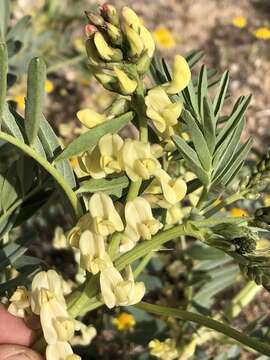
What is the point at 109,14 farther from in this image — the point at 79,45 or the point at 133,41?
the point at 79,45

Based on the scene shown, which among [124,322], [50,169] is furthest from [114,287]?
[124,322]

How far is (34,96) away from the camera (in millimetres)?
821

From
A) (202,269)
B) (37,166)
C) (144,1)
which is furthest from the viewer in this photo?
(144,1)

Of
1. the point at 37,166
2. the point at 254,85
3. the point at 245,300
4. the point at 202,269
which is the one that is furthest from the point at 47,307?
the point at 254,85

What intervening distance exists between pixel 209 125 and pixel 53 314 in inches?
12.3

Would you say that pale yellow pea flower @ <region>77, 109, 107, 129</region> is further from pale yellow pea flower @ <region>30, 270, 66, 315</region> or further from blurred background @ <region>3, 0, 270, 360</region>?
blurred background @ <region>3, 0, 270, 360</region>

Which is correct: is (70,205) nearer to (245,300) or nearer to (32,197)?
(32,197)

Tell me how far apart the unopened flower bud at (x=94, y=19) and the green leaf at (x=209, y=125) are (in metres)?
0.17

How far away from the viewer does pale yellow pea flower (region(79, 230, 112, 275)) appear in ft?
2.66

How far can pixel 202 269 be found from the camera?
152 centimetres

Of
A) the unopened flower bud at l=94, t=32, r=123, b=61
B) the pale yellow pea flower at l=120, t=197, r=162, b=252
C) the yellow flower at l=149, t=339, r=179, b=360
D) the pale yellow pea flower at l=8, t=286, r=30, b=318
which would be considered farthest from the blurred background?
the unopened flower bud at l=94, t=32, r=123, b=61

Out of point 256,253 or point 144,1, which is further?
point 144,1

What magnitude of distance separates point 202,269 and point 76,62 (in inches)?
37.4

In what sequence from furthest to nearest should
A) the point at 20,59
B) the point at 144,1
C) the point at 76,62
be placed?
the point at 144,1
the point at 76,62
the point at 20,59
